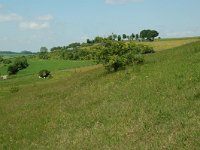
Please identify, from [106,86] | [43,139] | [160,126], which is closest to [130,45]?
[106,86]

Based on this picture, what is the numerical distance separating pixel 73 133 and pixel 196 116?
17.8 feet

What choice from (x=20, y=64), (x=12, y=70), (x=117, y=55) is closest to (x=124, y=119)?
(x=117, y=55)

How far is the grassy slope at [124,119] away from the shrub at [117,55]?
9930 millimetres

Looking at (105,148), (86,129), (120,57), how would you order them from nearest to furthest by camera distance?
(105,148)
(86,129)
(120,57)

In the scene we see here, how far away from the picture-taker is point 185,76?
2320 cm

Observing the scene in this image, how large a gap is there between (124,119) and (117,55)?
872 inches

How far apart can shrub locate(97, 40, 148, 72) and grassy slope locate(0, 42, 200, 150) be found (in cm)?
993

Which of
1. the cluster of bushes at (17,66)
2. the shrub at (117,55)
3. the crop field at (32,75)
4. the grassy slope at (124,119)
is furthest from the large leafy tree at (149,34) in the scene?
the grassy slope at (124,119)

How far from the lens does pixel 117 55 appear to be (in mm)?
39312

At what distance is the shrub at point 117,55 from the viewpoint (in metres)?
39.0

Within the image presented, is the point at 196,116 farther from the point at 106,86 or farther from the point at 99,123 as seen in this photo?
the point at 106,86

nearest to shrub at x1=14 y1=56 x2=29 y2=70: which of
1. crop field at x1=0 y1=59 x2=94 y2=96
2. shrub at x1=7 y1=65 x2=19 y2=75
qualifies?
shrub at x1=7 y1=65 x2=19 y2=75

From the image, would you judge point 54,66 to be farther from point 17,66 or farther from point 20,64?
point 20,64

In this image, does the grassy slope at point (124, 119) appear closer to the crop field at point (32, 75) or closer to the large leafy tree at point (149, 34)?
the crop field at point (32, 75)
